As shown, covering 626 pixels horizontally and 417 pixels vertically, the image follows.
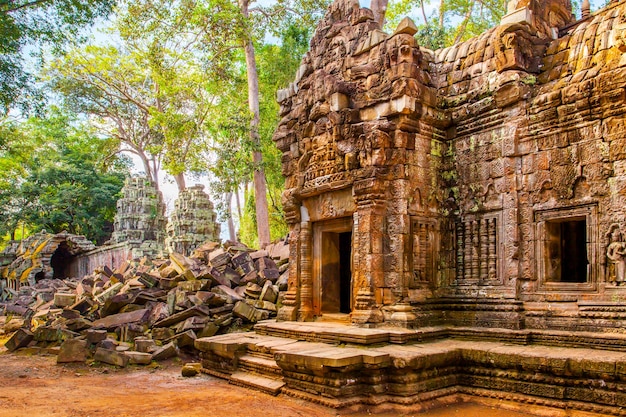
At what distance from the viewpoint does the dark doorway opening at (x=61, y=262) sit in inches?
1236

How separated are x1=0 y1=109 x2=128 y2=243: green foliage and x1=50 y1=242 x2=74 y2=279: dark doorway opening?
2.57 m

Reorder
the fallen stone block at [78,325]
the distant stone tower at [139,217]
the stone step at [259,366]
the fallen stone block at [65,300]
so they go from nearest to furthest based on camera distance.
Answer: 1. the stone step at [259,366]
2. the fallen stone block at [78,325]
3. the fallen stone block at [65,300]
4. the distant stone tower at [139,217]

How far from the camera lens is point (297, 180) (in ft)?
31.7

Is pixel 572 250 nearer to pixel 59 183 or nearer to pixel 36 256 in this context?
pixel 36 256

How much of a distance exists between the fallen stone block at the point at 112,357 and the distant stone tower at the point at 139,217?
17.7 metres

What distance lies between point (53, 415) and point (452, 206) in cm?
613

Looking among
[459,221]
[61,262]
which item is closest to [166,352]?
[459,221]

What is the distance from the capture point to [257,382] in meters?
7.51

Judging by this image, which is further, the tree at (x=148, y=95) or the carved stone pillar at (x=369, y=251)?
the tree at (x=148, y=95)

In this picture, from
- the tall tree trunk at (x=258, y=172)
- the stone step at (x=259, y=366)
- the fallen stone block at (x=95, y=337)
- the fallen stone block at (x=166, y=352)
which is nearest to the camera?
the stone step at (x=259, y=366)

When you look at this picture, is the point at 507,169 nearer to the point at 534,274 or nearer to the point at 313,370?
the point at 534,274

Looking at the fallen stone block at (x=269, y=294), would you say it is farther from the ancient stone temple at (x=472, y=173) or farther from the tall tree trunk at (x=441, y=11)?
the tall tree trunk at (x=441, y=11)

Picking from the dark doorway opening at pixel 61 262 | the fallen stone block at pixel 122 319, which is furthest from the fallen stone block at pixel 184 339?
the dark doorway opening at pixel 61 262

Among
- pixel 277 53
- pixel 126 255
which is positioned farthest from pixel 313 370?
pixel 126 255
